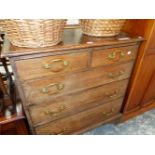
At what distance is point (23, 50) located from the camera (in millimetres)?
727

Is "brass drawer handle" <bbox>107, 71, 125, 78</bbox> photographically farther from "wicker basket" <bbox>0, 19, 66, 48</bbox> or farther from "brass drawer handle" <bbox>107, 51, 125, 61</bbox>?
"wicker basket" <bbox>0, 19, 66, 48</bbox>

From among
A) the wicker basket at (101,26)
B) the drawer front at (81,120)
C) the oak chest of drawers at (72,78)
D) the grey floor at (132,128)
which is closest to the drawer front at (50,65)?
the oak chest of drawers at (72,78)

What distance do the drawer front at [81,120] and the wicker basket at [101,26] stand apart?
2.14ft

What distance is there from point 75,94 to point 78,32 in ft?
1.55

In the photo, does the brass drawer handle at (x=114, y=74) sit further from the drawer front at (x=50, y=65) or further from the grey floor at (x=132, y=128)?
the grey floor at (x=132, y=128)

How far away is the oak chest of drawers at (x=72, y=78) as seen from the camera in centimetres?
80

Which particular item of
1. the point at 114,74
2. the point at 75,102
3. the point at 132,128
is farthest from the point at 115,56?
the point at 132,128

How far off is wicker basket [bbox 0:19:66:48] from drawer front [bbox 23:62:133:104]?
224 millimetres

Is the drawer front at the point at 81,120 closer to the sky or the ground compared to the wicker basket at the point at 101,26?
closer to the ground

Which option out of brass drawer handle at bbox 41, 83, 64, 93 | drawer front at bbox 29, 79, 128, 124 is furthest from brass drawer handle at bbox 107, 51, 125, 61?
brass drawer handle at bbox 41, 83, 64, 93
